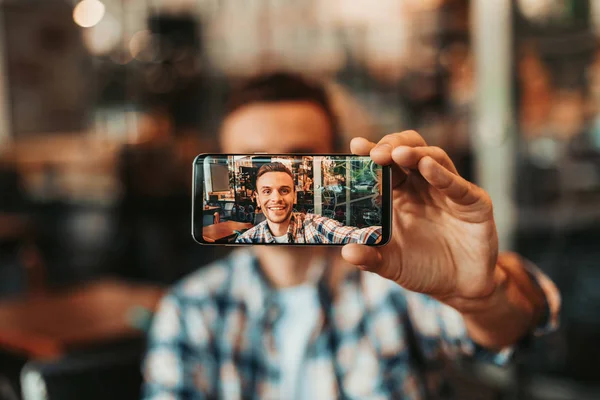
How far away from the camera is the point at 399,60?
3281 mm

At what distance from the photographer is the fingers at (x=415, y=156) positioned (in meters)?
0.51

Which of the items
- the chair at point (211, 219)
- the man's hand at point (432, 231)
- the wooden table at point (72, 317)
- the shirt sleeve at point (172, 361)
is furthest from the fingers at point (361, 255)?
the wooden table at point (72, 317)

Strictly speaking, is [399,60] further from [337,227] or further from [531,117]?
[337,227]

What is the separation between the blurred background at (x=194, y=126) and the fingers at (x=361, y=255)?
15cm

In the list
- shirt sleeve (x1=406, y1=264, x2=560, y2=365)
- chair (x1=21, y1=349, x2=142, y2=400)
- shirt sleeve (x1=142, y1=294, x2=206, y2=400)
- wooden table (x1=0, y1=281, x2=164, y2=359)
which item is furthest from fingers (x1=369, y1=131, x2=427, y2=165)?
wooden table (x1=0, y1=281, x2=164, y2=359)

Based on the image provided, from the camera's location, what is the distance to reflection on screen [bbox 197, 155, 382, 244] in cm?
49

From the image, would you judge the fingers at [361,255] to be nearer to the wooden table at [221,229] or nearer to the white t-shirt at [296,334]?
the wooden table at [221,229]

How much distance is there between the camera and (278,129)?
2.15 feet

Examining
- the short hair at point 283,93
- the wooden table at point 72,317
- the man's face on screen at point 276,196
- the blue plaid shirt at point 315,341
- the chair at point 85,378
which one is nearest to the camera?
the man's face on screen at point 276,196

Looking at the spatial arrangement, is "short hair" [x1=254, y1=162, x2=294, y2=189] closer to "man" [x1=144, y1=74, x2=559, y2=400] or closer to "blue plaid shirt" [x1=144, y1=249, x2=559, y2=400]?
"man" [x1=144, y1=74, x2=559, y2=400]

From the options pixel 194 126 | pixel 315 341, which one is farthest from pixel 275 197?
pixel 194 126

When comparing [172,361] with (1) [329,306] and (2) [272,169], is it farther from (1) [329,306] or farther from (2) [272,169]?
(2) [272,169]

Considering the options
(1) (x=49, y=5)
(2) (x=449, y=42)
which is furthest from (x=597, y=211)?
(1) (x=49, y=5)

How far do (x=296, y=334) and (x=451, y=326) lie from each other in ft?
0.71
